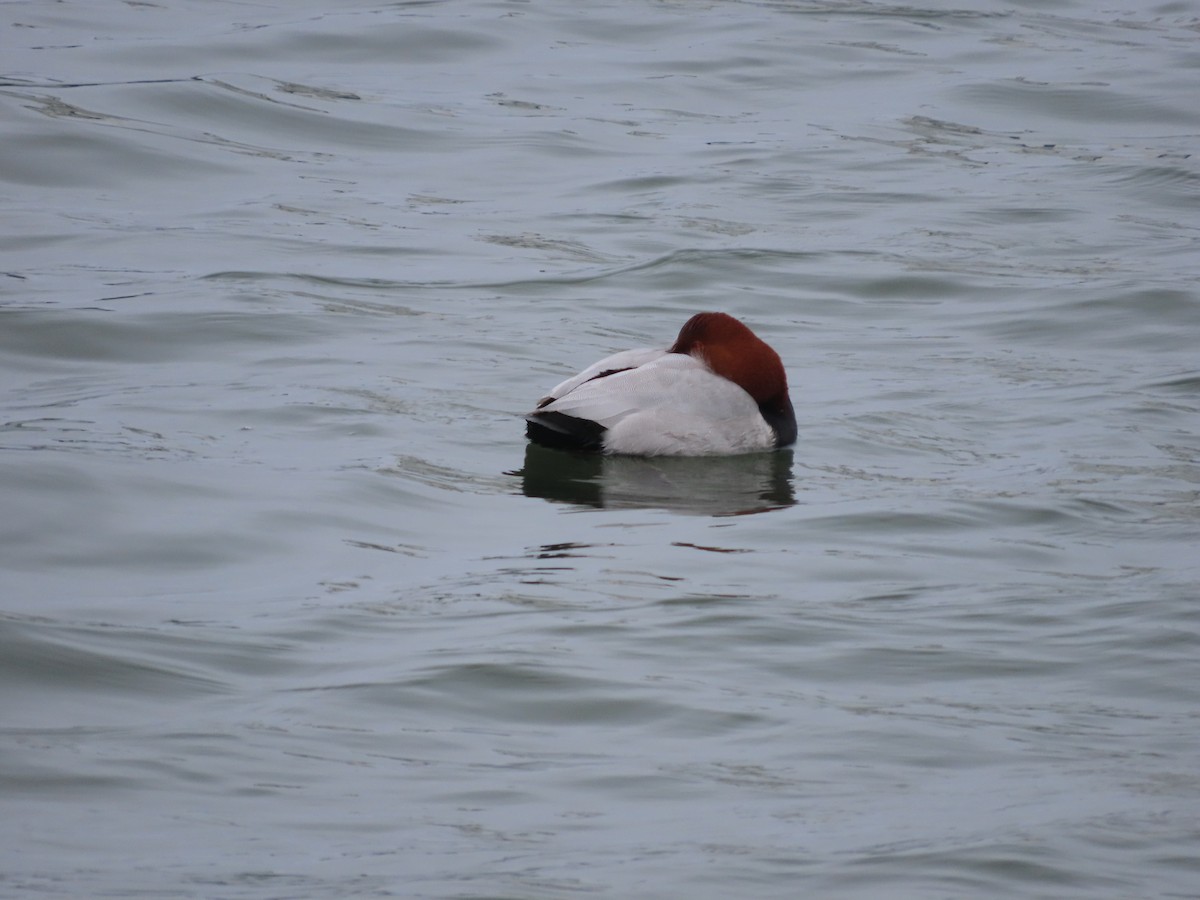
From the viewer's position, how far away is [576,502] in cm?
746

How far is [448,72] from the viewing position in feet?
58.4

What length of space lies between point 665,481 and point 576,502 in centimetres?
52

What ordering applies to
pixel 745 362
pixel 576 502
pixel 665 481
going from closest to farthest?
pixel 576 502 < pixel 665 481 < pixel 745 362

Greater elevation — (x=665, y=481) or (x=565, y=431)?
(x=565, y=431)

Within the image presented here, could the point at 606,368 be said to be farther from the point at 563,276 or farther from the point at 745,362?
the point at 563,276

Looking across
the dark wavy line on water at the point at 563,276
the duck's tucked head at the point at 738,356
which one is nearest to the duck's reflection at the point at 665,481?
the duck's tucked head at the point at 738,356

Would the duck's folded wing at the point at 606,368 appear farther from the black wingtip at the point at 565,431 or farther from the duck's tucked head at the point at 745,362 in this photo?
the duck's tucked head at the point at 745,362

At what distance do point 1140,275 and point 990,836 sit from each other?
7930 millimetres

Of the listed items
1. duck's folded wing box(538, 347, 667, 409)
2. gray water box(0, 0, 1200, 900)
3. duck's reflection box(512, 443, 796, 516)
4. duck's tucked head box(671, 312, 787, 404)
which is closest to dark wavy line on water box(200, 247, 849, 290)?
gray water box(0, 0, 1200, 900)

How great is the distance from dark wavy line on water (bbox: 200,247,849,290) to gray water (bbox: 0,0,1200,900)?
0.05 metres

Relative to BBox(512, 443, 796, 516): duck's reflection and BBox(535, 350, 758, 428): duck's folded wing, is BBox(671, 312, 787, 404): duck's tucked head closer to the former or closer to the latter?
BBox(535, 350, 758, 428): duck's folded wing

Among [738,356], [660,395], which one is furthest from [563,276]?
[660,395]

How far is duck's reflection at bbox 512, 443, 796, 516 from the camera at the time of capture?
7.49m

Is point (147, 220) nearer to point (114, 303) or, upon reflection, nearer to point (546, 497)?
point (114, 303)
